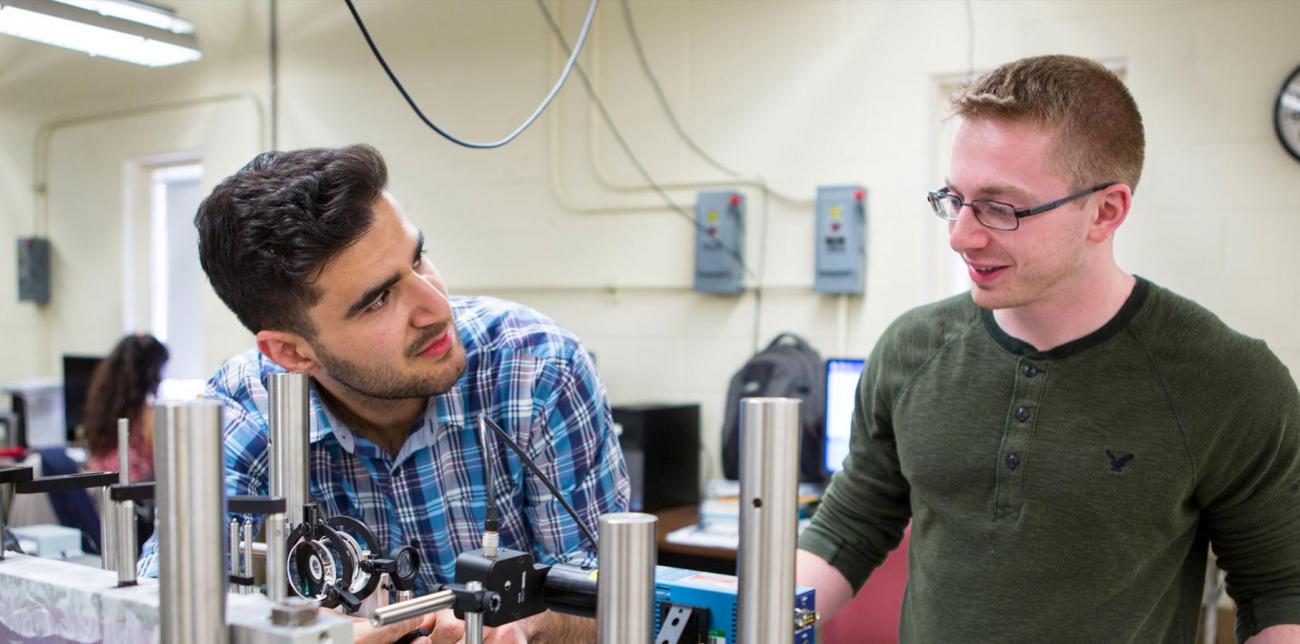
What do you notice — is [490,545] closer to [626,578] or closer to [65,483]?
[626,578]

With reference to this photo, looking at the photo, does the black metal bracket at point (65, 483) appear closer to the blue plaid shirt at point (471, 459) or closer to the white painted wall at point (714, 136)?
the blue plaid shirt at point (471, 459)

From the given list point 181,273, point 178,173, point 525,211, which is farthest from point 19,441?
point 525,211

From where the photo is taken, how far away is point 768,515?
706 mm

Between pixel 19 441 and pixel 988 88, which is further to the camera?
pixel 19 441

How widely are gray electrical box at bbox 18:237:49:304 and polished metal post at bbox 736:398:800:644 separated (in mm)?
5509

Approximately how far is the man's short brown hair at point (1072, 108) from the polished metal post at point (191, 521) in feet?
3.16

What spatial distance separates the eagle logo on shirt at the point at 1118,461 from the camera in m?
1.23

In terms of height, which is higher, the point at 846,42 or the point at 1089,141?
the point at 846,42

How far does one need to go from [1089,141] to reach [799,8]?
2091 mm

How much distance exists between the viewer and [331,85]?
4273 mm

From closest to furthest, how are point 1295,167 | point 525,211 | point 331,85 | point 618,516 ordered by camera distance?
point 618,516, point 1295,167, point 525,211, point 331,85

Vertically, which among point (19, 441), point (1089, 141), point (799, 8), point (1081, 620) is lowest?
point (19, 441)

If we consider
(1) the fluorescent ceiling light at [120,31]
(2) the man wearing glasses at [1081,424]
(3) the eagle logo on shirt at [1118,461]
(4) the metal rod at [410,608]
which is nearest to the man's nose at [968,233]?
(2) the man wearing glasses at [1081,424]

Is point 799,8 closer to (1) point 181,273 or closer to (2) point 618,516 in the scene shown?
(2) point 618,516
